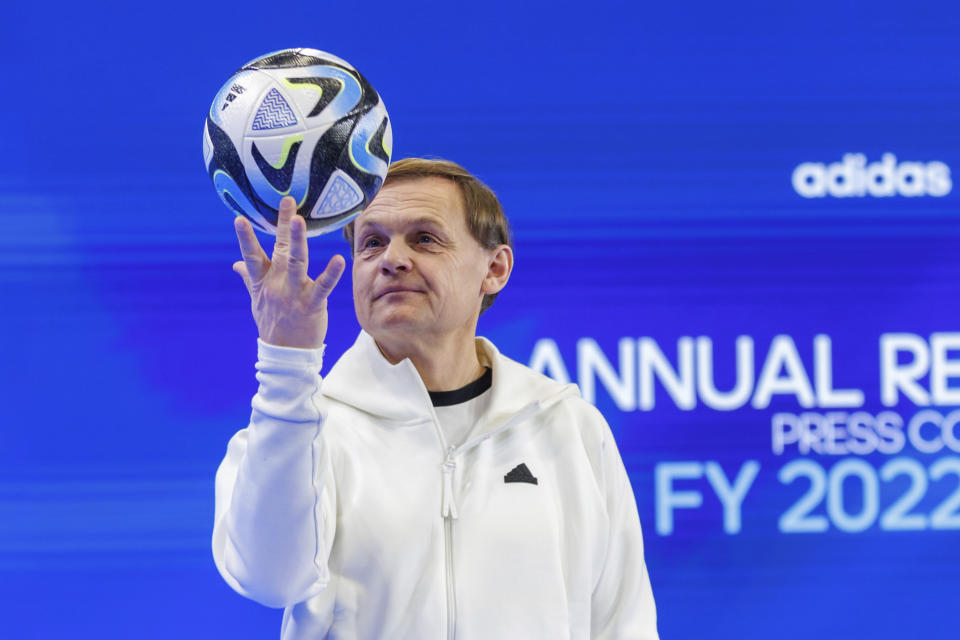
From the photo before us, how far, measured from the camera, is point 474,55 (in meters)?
3.02

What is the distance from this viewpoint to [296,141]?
1517 mm

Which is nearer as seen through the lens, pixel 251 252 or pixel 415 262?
pixel 251 252

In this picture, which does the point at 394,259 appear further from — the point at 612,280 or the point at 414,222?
the point at 612,280

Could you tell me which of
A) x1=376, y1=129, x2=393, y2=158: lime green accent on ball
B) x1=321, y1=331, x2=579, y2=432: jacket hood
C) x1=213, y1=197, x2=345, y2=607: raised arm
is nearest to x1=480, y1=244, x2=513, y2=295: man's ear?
x1=321, y1=331, x2=579, y2=432: jacket hood

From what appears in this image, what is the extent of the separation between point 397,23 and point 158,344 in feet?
3.64

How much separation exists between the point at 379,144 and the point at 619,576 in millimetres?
854

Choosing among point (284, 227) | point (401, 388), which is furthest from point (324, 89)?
point (401, 388)

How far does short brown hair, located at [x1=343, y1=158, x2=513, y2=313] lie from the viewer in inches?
73.2

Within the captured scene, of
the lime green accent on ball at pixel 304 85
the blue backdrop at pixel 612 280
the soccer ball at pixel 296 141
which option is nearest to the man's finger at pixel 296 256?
the soccer ball at pixel 296 141

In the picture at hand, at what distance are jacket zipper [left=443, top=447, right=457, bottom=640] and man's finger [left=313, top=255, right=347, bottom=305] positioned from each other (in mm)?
467

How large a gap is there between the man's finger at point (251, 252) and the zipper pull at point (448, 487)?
499 mm

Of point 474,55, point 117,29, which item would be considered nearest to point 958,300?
point 474,55

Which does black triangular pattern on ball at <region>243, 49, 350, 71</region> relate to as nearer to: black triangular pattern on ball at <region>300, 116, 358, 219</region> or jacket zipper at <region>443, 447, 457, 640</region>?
black triangular pattern on ball at <region>300, 116, 358, 219</region>

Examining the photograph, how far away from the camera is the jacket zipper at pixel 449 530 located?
1.65 metres
